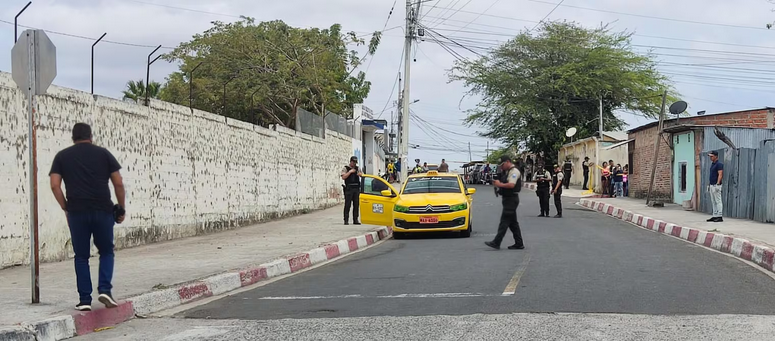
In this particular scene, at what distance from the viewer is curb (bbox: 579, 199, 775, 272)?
41.8 feet

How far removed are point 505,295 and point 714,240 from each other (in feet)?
27.0

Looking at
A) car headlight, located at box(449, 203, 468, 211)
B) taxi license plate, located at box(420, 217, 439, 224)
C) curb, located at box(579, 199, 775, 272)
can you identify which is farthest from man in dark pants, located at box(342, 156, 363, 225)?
curb, located at box(579, 199, 775, 272)

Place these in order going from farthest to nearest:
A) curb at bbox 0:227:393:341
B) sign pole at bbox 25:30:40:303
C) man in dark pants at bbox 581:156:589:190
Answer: man in dark pants at bbox 581:156:589:190, sign pole at bbox 25:30:40:303, curb at bbox 0:227:393:341

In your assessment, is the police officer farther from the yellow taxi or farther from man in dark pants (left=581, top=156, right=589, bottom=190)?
man in dark pants (left=581, top=156, right=589, bottom=190)

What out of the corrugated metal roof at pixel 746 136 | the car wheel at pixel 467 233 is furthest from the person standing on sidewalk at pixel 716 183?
the corrugated metal roof at pixel 746 136

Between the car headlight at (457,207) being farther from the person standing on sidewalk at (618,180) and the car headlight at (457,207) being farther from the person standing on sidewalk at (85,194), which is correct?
the person standing on sidewalk at (618,180)

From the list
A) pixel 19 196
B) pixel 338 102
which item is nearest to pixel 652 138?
pixel 338 102

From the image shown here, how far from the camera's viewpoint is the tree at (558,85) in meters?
53.9

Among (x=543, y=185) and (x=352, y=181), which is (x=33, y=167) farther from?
(x=543, y=185)

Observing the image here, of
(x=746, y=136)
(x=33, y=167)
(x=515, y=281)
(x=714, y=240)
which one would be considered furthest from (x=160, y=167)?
(x=746, y=136)

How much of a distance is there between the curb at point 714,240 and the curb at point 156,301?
695 cm

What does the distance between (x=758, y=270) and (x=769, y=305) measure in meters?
3.51

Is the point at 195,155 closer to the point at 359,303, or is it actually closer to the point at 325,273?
the point at 325,273

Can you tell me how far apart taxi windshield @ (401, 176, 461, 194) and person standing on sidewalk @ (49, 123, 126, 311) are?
11764 mm
